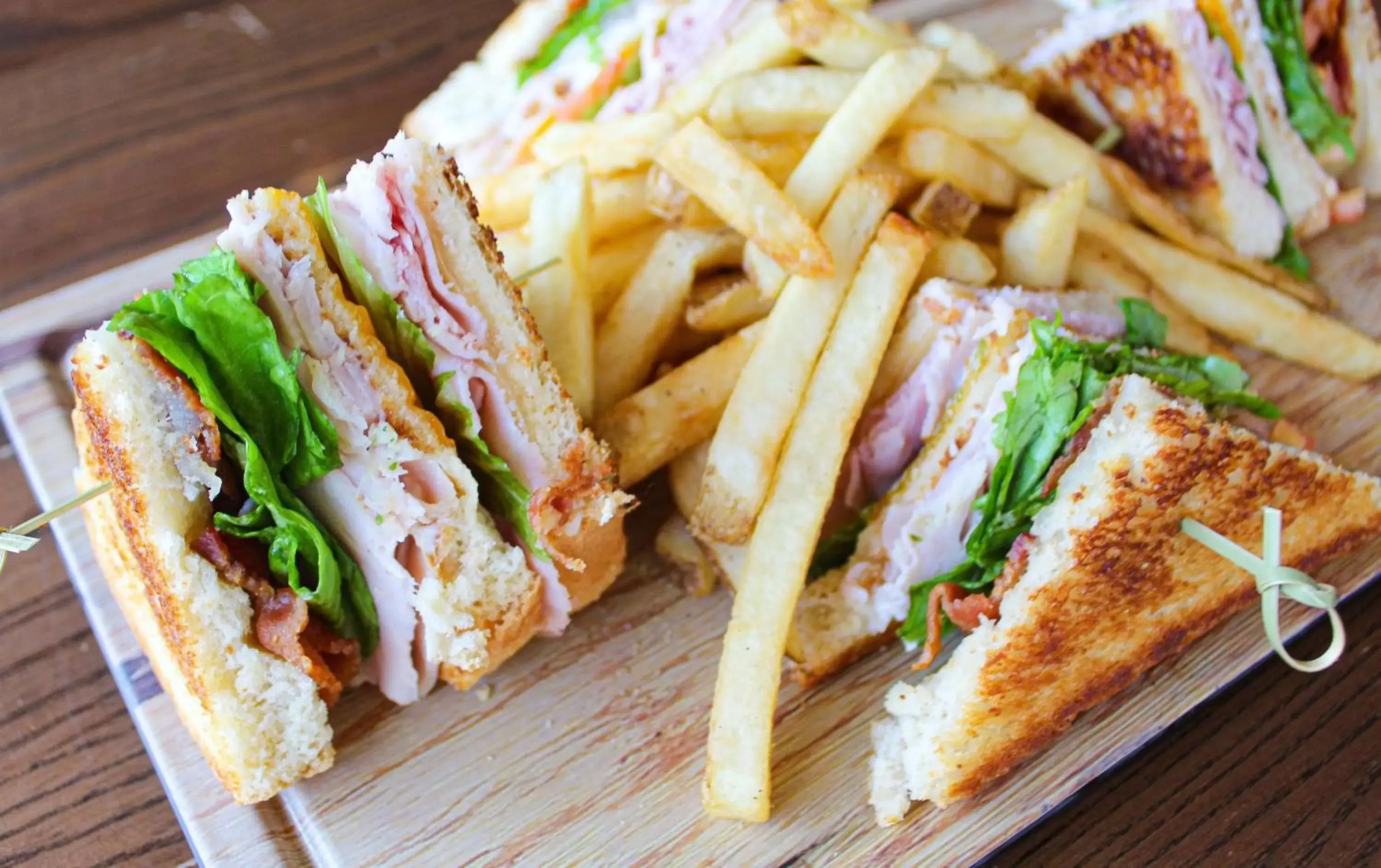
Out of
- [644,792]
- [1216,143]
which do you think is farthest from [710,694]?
[1216,143]

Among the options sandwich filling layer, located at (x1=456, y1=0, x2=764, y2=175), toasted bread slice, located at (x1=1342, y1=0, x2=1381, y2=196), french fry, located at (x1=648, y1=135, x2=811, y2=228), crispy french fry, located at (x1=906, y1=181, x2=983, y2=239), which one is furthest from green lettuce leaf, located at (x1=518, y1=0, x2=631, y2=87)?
toasted bread slice, located at (x1=1342, y1=0, x2=1381, y2=196)

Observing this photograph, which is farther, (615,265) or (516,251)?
(615,265)

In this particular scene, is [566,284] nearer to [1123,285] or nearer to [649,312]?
[649,312]

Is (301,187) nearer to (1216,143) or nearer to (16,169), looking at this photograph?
(16,169)

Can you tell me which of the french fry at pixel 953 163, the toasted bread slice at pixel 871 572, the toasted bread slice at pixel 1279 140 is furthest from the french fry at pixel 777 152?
the toasted bread slice at pixel 1279 140

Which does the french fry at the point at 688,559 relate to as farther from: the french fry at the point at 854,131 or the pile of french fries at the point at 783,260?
the french fry at the point at 854,131

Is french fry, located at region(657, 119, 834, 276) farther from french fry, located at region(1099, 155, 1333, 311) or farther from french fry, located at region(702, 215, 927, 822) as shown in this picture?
french fry, located at region(1099, 155, 1333, 311)

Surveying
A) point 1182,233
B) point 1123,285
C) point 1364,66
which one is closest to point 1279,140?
point 1364,66
